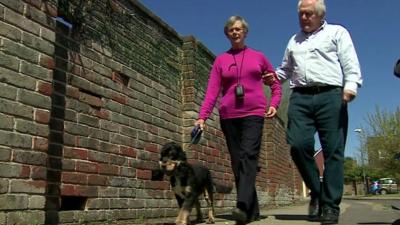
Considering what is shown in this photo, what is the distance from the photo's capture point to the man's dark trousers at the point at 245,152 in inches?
207

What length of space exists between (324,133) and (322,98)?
Answer: 1.18 ft

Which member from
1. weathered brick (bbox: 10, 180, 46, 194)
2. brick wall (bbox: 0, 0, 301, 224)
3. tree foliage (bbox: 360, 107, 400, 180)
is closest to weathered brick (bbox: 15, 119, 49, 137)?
brick wall (bbox: 0, 0, 301, 224)

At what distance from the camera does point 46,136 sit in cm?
536

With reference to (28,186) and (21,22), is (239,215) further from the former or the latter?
(21,22)

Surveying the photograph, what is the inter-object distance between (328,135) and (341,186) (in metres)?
0.53

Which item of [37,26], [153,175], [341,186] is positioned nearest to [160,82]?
[153,175]

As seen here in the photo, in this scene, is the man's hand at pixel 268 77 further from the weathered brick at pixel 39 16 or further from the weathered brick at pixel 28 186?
the weathered brick at pixel 28 186

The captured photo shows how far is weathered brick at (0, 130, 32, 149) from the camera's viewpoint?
4.77 metres

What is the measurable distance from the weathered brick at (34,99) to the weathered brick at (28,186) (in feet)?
2.46

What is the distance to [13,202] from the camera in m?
4.82

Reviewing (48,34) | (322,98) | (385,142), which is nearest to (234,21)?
(322,98)

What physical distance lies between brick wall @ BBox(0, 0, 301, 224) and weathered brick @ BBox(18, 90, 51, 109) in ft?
0.03

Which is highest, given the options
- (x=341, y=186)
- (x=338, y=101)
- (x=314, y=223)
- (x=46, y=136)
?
(x=338, y=101)

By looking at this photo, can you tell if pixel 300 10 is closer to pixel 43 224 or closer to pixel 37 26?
pixel 37 26
